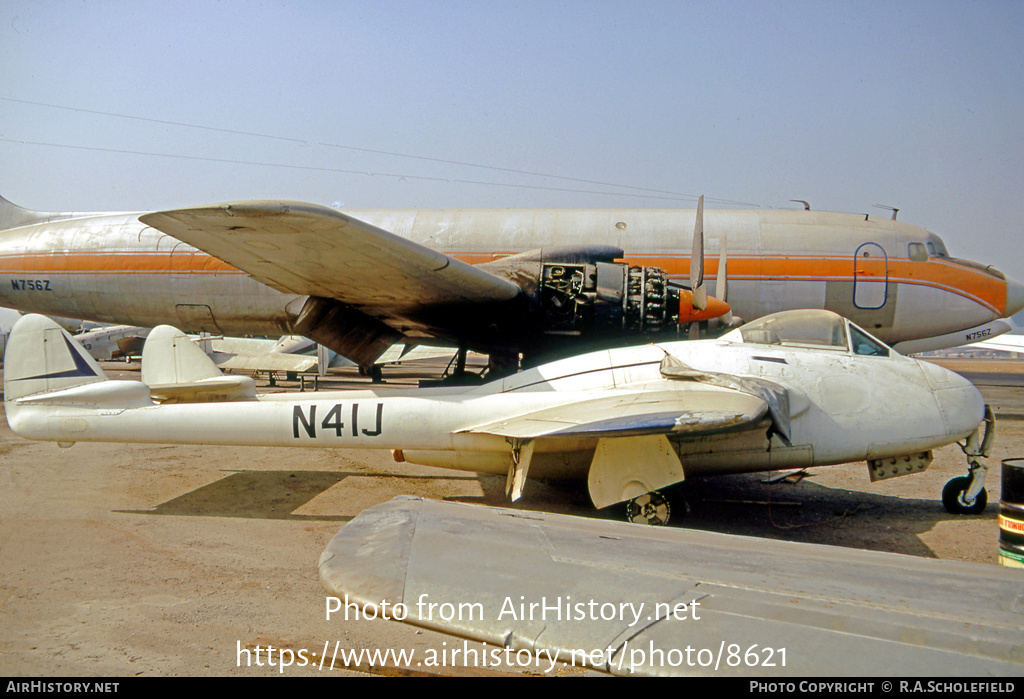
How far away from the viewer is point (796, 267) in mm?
13922

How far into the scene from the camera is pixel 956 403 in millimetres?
6945

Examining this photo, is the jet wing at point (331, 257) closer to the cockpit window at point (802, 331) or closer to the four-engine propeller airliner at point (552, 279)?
the four-engine propeller airliner at point (552, 279)

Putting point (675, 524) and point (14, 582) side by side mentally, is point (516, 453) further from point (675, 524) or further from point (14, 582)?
point (14, 582)

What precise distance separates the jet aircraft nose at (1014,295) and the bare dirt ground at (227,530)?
483cm

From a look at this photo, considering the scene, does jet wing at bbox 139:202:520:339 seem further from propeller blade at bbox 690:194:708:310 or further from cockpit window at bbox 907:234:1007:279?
cockpit window at bbox 907:234:1007:279

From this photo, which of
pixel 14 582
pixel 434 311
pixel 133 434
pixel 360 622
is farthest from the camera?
pixel 434 311

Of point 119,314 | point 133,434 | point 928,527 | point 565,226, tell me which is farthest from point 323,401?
point 119,314

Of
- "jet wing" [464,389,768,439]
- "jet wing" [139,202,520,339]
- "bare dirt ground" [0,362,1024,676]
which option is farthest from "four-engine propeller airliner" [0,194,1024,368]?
"jet wing" [464,389,768,439]

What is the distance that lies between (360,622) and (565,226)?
1098cm

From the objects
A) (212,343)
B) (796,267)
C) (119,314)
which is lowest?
(212,343)

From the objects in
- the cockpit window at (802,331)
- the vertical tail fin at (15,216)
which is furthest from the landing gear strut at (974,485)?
the vertical tail fin at (15,216)

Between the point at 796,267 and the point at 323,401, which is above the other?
the point at 796,267

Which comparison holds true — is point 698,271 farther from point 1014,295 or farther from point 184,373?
point 1014,295
